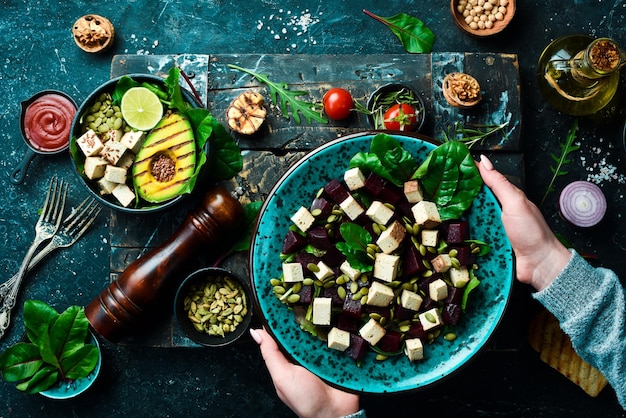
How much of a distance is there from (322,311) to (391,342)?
0.29 meters

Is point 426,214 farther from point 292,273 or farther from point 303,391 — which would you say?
point 303,391

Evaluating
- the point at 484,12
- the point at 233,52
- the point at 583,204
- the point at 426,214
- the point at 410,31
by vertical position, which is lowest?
the point at 583,204

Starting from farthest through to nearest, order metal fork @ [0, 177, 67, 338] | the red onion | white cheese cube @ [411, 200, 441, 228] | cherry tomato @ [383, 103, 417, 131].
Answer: metal fork @ [0, 177, 67, 338]
the red onion
cherry tomato @ [383, 103, 417, 131]
white cheese cube @ [411, 200, 441, 228]

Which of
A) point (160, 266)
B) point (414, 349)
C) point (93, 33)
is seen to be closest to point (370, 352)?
point (414, 349)

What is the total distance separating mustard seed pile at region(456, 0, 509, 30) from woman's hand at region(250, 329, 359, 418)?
180 centimetres

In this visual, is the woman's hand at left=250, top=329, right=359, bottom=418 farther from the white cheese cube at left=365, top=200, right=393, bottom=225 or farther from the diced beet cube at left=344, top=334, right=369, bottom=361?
the white cheese cube at left=365, top=200, right=393, bottom=225

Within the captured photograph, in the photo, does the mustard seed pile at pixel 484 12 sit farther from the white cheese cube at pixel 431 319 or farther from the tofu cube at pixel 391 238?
the white cheese cube at pixel 431 319

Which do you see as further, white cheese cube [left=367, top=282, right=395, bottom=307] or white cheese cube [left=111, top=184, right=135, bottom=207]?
white cheese cube [left=111, top=184, right=135, bottom=207]

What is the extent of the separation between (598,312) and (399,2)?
1.74 meters

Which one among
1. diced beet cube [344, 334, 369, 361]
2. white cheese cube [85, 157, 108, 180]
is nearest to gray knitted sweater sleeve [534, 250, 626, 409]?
diced beet cube [344, 334, 369, 361]

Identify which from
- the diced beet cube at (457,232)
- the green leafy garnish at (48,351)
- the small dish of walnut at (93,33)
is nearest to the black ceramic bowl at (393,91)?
the diced beet cube at (457,232)

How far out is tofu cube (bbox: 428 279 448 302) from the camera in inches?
88.7

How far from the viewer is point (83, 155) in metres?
2.60

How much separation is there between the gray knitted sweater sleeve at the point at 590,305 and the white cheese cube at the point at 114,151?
1755 mm
